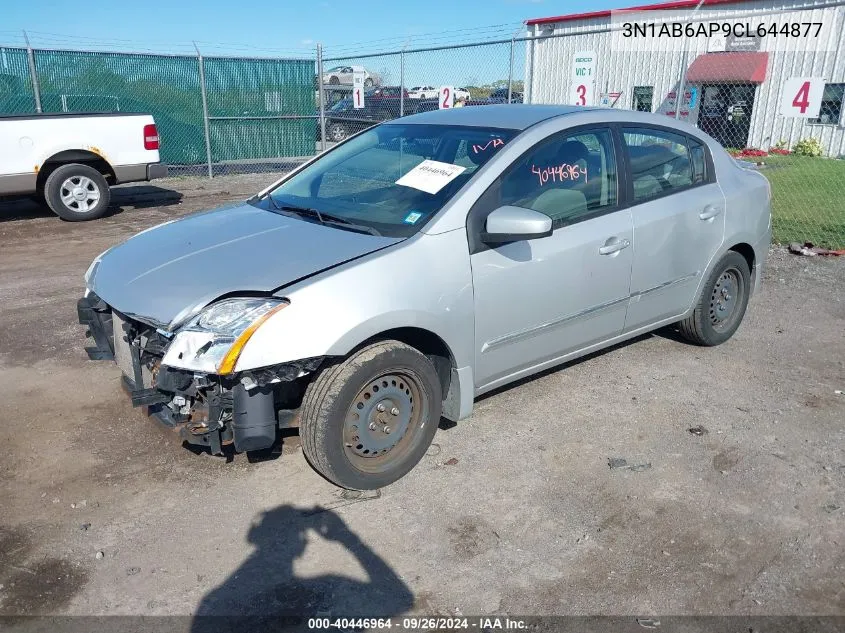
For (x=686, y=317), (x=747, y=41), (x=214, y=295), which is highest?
(x=747, y=41)

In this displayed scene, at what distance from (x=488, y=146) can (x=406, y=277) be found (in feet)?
3.47

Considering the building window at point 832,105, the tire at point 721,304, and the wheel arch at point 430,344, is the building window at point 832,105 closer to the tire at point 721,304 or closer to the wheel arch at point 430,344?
the tire at point 721,304

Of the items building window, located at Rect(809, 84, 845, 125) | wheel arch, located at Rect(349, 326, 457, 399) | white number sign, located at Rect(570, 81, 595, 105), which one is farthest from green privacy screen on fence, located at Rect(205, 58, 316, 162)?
building window, located at Rect(809, 84, 845, 125)

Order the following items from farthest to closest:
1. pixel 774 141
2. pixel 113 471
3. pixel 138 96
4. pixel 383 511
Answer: pixel 774 141
pixel 138 96
pixel 113 471
pixel 383 511

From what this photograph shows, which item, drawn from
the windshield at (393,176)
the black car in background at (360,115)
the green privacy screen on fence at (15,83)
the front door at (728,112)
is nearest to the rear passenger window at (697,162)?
the windshield at (393,176)

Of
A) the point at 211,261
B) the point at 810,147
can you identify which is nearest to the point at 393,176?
the point at 211,261

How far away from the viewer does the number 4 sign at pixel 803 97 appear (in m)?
8.02

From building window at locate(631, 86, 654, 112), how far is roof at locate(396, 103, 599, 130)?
2127 cm

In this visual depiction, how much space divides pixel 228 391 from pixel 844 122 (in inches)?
863

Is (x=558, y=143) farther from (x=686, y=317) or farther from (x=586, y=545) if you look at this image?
(x=586, y=545)

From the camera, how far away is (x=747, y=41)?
22953 millimetres

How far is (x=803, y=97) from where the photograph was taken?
805 cm

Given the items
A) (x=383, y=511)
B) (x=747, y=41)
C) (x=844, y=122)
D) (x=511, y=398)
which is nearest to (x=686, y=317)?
(x=511, y=398)

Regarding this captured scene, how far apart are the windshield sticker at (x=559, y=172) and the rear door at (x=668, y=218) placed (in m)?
0.43
